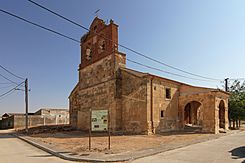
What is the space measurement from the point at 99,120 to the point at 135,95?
9748 mm

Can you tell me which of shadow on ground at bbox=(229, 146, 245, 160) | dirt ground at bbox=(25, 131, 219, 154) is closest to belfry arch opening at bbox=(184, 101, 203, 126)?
dirt ground at bbox=(25, 131, 219, 154)

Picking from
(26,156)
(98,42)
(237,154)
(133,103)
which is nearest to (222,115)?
(133,103)

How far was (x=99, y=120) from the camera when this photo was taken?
12.8 m

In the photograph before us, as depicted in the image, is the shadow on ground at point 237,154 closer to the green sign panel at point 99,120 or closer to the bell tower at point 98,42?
the green sign panel at point 99,120

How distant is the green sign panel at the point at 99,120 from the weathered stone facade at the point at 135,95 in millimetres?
8923

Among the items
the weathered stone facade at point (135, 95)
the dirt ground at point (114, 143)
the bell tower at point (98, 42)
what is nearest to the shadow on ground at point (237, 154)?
the dirt ground at point (114, 143)

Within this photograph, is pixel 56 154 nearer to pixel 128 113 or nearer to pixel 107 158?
pixel 107 158

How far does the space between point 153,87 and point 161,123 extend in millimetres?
3753

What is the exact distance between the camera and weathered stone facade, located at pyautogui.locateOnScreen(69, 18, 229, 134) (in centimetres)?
2167

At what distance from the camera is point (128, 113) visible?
898 inches

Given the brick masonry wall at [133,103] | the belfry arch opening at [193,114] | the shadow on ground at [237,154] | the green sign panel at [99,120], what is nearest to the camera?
the shadow on ground at [237,154]

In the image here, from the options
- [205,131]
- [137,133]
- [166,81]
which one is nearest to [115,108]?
[137,133]

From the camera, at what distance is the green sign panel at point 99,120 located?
12.7m

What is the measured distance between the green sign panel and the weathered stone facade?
8.92 meters
